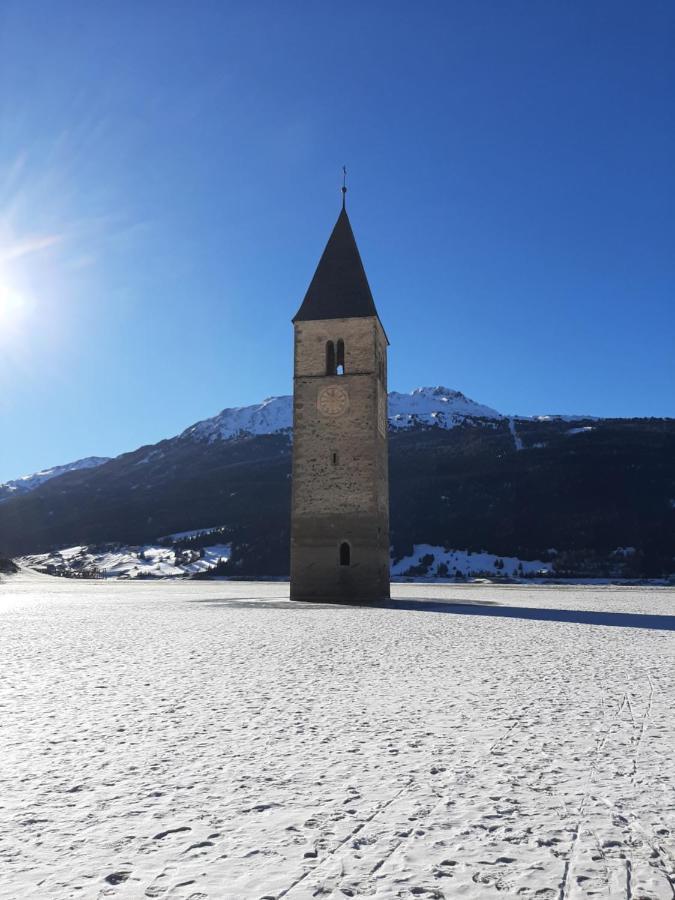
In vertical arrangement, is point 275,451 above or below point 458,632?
above

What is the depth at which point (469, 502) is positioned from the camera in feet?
383

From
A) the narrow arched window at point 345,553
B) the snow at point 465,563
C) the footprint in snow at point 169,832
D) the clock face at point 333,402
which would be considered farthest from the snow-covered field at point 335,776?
the snow at point 465,563

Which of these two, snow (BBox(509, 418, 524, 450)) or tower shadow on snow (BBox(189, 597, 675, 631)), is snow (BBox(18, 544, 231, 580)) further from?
tower shadow on snow (BBox(189, 597, 675, 631))

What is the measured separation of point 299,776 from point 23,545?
147805mm

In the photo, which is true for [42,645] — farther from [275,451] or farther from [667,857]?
[275,451]

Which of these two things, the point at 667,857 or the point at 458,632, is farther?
the point at 458,632

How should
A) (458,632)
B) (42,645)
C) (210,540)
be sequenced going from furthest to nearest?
(210,540) → (458,632) → (42,645)

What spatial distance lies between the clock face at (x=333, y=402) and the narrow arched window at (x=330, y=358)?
983mm

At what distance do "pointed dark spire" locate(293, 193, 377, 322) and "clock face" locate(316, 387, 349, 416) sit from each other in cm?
349

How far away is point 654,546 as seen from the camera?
326 ft

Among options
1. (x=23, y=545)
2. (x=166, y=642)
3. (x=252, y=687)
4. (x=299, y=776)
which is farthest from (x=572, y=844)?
(x=23, y=545)

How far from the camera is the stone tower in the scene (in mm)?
31922

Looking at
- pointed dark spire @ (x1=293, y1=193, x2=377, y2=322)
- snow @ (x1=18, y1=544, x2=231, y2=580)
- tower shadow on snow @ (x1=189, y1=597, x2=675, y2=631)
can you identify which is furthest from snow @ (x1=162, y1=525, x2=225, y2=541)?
tower shadow on snow @ (x1=189, y1=597, x2=675, y2=631)

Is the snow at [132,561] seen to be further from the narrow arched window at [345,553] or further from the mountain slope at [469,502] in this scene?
the narrow arched window at [345,553]
